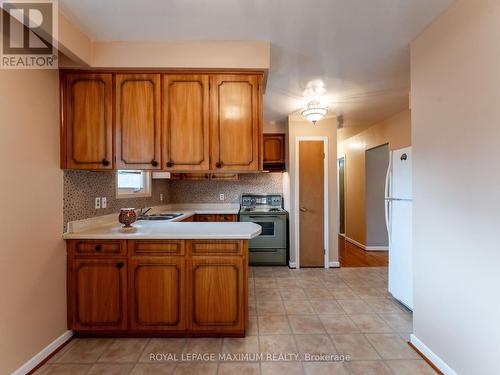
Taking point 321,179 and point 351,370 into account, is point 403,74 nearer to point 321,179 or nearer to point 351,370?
point 321,179

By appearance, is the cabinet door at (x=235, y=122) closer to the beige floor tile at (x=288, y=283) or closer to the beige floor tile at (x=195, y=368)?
A: the beige floor tile at (x=195, y=368)

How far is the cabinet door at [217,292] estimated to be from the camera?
7.06ft

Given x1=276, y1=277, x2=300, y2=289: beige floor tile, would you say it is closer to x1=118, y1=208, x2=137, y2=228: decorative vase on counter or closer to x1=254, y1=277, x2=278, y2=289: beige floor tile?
x1=254, y1=277, x2=278, y2=289: beige floor tile

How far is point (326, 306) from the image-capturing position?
2807mm

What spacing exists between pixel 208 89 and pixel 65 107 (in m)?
1.26

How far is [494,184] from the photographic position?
1408mm

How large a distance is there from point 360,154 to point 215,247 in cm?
433

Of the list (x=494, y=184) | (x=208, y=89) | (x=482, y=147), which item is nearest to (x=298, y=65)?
(x=208, y=89)

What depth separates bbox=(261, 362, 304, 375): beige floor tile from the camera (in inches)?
71.2

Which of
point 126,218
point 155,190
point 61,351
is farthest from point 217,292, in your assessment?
point 155,190

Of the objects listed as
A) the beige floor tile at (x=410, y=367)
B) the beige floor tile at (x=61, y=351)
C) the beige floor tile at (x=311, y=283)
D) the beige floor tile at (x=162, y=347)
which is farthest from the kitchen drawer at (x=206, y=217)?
the beige floor tile at (x=410, y=367)

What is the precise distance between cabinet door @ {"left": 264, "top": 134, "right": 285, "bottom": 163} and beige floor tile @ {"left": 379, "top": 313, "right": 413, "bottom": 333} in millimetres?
2813

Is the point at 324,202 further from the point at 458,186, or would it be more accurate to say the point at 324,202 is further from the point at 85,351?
the point at 85,351

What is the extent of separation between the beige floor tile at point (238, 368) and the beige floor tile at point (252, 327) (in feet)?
1.28
